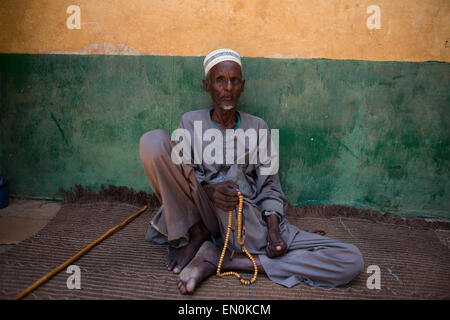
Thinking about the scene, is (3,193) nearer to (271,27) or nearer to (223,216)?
(223,216)

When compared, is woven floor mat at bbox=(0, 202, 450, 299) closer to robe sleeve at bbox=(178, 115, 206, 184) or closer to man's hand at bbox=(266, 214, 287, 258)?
man's hand at bbox=(266, 214, 287, 258)

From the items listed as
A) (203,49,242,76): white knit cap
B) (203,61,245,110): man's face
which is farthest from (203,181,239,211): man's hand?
(203,49,242,76): white knit cap

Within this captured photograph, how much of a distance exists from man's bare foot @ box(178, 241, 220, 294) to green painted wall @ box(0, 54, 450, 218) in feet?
3.92

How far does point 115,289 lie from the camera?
1.70 meters

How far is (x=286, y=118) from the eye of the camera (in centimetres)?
277

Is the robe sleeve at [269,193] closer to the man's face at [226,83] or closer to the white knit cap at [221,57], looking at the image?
the man's face at [226,83]

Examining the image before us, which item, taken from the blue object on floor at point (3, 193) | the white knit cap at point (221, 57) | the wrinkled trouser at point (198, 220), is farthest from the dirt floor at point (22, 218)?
the white knit cap at point (221, 57)

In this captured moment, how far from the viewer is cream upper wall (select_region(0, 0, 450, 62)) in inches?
103

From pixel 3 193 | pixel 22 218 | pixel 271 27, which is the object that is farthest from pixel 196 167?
pixel 3 193

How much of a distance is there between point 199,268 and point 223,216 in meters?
0.33
